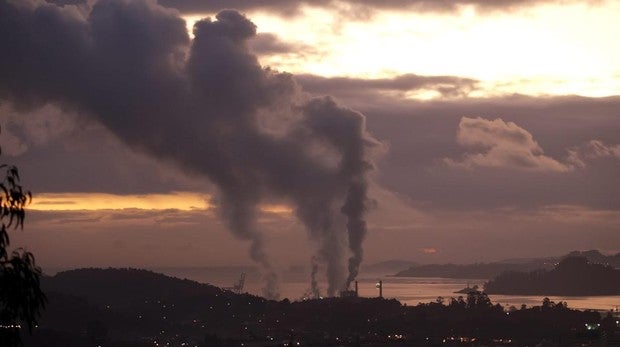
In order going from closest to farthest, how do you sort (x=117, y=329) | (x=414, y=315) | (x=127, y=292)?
(x=117, y=329) → (x=414, y=315) → (x=127, y=292)

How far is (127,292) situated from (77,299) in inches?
1269

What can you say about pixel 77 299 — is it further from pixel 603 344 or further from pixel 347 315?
pixel 603 344

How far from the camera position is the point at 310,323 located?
5064 inches

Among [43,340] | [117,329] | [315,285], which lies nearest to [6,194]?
[43,340]

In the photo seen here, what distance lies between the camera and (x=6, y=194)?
16.3 meters

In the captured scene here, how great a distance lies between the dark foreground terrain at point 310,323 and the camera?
112062 millimetres

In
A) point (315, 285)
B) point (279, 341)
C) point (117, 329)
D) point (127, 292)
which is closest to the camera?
point (279, 341)

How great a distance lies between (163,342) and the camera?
4530 inches

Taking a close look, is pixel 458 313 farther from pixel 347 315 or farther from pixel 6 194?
pixel 6 194

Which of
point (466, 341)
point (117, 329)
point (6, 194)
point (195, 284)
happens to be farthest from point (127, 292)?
point (6, 194)

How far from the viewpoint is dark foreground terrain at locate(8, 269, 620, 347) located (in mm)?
112062

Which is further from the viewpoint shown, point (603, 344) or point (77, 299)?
point (77, 299)

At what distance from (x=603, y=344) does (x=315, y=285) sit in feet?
163

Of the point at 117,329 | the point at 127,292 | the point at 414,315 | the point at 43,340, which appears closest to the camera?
the point at 43,340
